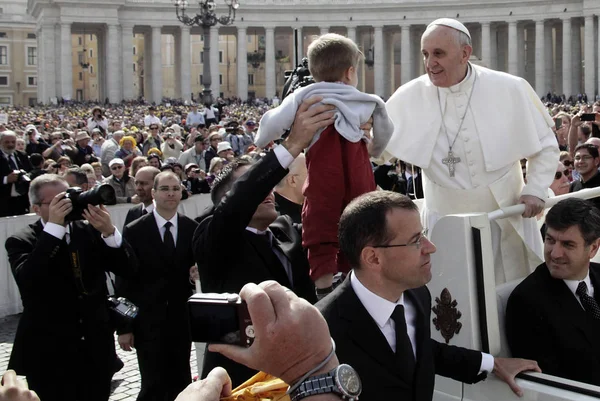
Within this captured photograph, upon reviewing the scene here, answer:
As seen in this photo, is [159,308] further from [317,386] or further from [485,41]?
[485,41]

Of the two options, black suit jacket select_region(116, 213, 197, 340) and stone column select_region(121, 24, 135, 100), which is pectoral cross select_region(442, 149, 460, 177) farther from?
stone column select_region(121, 24, 135, 100)

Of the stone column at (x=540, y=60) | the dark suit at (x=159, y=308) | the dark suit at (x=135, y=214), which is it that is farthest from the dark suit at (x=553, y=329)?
the stone column at (x=540, y=60)

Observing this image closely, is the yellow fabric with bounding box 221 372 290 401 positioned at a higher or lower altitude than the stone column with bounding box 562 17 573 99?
lower

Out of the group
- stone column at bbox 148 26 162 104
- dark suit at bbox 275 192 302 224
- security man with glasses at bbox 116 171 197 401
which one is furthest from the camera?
stone column at bbox 148 26 162 104

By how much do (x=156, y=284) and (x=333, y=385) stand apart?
430 centimetres

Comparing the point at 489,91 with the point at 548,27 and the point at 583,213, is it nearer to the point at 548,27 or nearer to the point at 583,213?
the point at 583,213

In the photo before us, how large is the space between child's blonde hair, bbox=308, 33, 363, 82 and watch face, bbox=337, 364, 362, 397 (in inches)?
78.4

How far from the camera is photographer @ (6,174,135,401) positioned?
483cm

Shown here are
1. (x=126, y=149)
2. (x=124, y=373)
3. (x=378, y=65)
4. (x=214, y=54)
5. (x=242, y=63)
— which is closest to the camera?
(x=124, y=373)

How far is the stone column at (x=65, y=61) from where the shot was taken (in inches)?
2501

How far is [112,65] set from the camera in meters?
64.4

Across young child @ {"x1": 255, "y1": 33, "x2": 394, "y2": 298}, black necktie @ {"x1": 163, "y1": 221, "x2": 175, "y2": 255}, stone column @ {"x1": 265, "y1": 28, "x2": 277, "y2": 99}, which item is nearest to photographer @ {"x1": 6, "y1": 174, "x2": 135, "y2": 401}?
black necktie @ {"x1": 163, "y1": 221, "x2": 175, "y2": 255}

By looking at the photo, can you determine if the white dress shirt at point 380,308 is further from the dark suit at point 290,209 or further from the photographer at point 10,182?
the photographer at point 10,182

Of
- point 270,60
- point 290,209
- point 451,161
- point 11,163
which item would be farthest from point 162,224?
point 270,60
